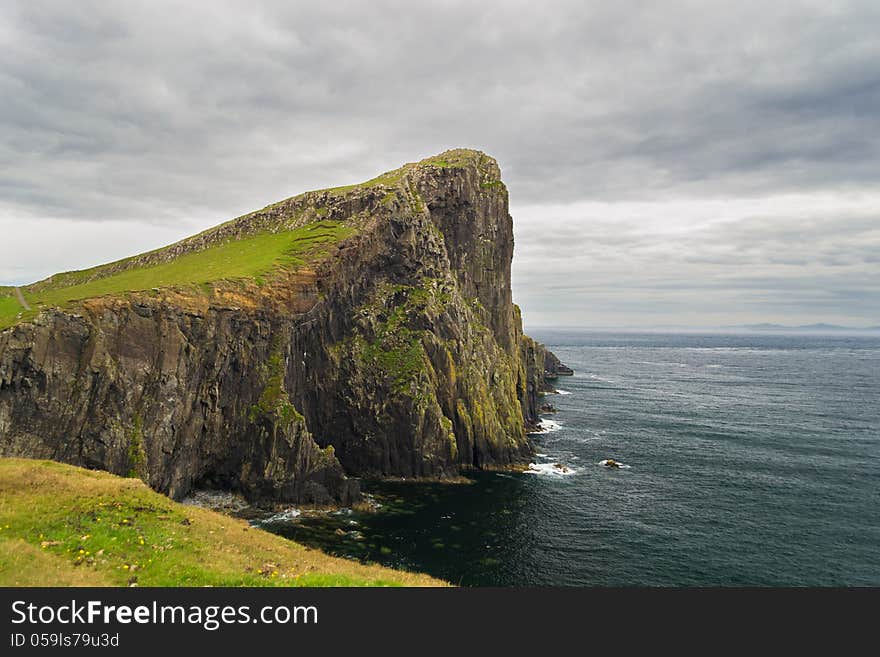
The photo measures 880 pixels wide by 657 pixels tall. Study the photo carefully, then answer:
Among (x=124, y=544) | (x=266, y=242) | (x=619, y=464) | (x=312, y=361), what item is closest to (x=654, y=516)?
(x=619, y=464)

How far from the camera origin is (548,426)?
107125 mm

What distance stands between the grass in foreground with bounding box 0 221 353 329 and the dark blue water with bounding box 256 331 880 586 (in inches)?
1247

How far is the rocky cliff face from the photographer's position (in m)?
45.8

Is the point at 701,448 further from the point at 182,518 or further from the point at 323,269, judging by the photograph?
the point at 182,518

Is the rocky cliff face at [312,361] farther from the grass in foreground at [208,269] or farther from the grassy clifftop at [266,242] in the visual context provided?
the grass in foreground at [208,269]

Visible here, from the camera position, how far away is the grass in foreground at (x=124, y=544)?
1709 centimetres

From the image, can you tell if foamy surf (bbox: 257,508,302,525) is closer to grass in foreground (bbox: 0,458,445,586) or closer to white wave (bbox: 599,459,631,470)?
grass in foreground (bbox: 0,458,445,586)

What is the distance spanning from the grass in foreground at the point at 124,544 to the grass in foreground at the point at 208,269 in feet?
93.9

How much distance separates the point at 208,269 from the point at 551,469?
58853 mm

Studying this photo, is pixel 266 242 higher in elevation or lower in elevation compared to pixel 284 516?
higher

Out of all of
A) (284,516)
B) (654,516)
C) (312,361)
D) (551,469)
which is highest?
(312,361)

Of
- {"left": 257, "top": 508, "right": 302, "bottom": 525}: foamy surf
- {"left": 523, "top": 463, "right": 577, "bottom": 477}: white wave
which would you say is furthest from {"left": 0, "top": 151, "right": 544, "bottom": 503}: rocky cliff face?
{"left": 523, "top": 463, "right": 577, "bottom": 477}: white wave

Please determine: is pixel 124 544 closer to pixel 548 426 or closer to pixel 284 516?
pixel 284 516

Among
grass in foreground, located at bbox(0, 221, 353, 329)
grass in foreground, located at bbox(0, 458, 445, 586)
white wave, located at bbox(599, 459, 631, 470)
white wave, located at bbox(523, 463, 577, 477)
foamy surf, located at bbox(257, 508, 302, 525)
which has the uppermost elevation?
grass in foreground, located at bbox(0, 221, 353, 329)
